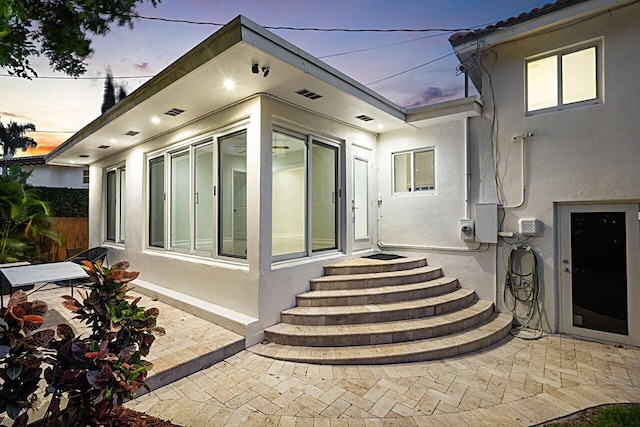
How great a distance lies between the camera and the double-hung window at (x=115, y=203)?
26.2 ft

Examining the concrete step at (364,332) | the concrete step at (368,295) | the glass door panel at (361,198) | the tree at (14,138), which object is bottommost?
the concrete step at (364,332)

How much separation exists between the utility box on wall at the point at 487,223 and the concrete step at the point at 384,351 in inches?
65.1

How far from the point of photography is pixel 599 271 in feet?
15.0

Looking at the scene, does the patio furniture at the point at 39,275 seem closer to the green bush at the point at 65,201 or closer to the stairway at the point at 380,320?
the stairway at the point at 380,320

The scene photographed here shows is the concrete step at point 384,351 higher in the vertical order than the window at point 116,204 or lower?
lower

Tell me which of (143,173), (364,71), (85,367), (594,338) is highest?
(364,71)

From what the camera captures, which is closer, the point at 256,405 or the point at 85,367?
the point at 85,367

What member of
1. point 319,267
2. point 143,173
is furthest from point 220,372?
point 143,173

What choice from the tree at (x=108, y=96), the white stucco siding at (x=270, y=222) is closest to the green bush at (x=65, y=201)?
the tree at (x=108, y=96)

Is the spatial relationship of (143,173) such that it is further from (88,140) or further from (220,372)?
(220,372)

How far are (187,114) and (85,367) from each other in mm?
4119

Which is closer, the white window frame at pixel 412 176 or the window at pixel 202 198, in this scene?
the window at pixel 202 198

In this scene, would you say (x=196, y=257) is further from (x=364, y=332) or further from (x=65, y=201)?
(x=65, y=201)

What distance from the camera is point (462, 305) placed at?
16.6ft
